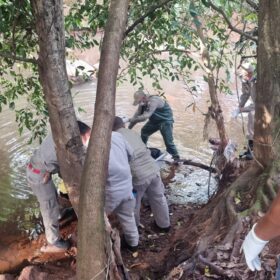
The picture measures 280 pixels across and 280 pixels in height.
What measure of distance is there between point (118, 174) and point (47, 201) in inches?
38.7

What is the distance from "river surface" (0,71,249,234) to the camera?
6070 millimetres

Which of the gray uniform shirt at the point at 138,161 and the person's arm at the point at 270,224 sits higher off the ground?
the person's arm at the point at 270,224

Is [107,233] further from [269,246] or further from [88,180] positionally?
[269,246]

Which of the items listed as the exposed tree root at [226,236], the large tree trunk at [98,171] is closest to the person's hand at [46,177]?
the exposed tree root at [226,236]

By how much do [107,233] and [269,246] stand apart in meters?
1.34

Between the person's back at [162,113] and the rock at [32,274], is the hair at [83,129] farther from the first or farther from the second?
the person's back at [162,113]

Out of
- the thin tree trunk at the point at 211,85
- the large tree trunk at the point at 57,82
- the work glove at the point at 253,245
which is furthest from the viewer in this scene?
the thin tree trunk at the point at 211,85

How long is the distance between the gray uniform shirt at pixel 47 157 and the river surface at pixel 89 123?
5.66 ft

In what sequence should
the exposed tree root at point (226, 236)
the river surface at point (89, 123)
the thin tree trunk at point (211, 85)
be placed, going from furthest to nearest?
the river surface at point (89, 123) < the thin tree trunk at point (211, 85) < the exposed tree root at point (226, 236)

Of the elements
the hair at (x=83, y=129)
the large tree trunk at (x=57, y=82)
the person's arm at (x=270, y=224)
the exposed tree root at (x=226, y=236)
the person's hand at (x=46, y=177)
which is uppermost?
the large tree trunk at (x=57, y=82)

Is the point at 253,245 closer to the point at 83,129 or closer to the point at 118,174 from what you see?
the point at 118,174

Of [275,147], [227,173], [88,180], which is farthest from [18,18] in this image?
[227,173]

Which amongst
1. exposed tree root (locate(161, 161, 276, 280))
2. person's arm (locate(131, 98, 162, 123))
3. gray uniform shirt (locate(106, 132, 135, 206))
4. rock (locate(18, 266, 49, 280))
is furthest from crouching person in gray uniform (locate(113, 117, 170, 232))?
person's arm (locate(131, 98, 162, 123))

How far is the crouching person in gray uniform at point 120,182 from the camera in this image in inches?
157
